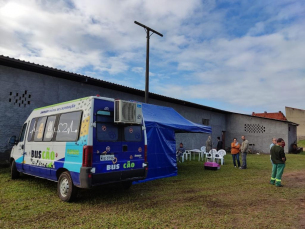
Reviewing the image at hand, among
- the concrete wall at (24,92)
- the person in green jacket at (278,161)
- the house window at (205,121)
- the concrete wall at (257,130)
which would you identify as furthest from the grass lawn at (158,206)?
the concrete wall at (257,130)

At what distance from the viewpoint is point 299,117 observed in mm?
38906

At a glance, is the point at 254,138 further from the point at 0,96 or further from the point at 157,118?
the point at 0,96

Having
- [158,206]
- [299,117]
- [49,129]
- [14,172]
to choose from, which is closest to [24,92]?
[14,172]

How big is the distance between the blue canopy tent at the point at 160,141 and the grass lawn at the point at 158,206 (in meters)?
1.17

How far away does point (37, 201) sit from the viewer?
5594 mm

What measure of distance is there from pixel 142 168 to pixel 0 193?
12.2ft

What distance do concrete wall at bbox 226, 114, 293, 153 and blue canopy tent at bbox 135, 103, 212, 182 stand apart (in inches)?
677

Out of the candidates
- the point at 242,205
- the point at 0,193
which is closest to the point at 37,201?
the point at 0,193

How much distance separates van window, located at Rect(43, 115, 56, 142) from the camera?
6.23 meters

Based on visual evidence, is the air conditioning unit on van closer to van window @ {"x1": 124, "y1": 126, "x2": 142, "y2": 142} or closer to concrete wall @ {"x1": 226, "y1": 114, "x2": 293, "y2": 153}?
van window @ {"x1": 124, "y1": 126, "x2": 142, "y2": 142}

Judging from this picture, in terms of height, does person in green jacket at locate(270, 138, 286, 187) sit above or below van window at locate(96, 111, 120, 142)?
Result: below

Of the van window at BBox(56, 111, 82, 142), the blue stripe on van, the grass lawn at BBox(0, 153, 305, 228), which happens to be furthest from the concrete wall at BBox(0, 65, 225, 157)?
the blue stripe on van

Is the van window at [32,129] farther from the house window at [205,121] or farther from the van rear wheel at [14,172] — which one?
the house window at [205,121]

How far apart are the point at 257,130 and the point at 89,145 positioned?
76.9ft
